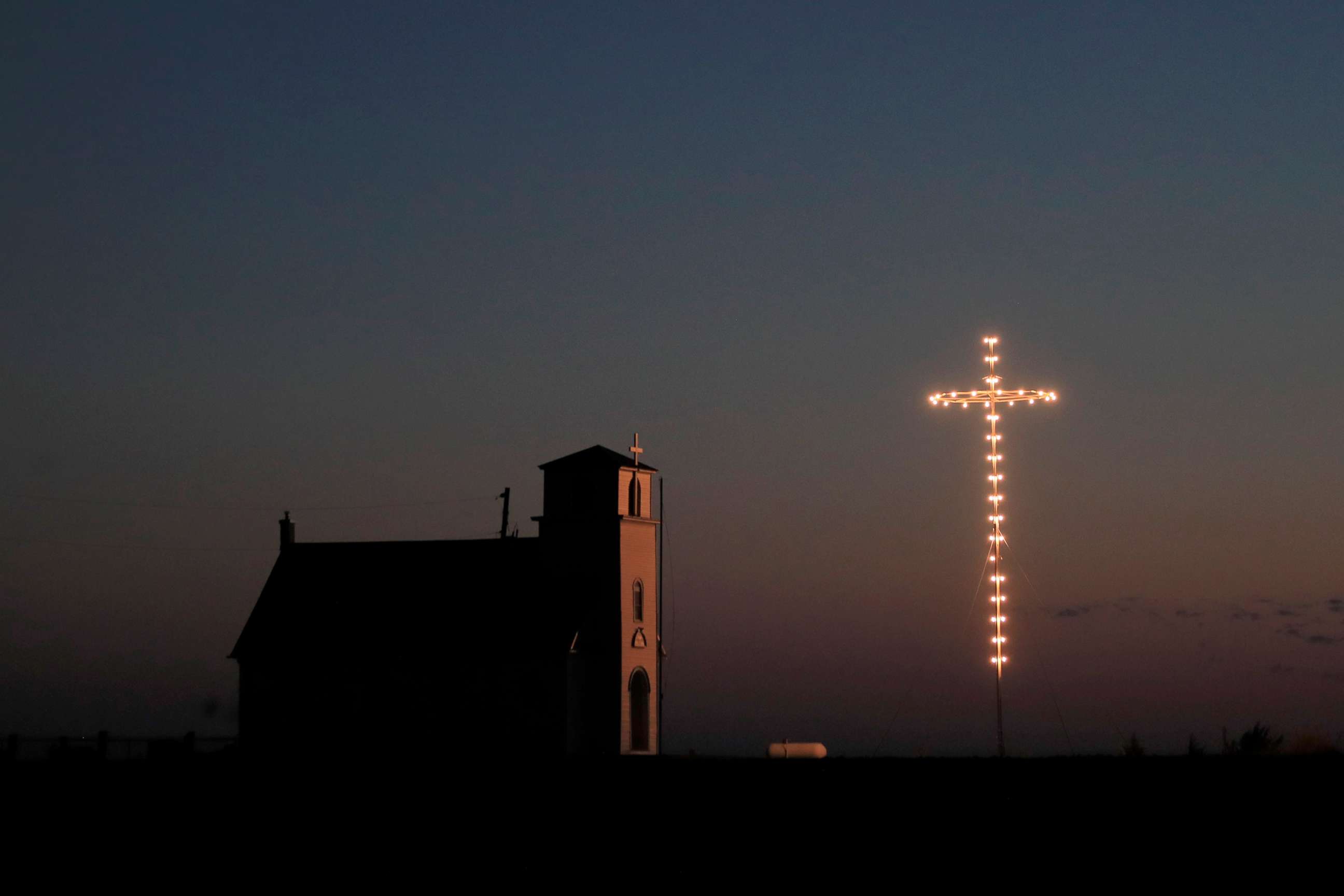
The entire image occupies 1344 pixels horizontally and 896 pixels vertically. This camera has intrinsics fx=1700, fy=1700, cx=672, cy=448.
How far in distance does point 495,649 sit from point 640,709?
4.75 metres

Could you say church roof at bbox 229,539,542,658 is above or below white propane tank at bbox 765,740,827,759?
above

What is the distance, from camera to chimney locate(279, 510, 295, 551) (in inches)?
2254

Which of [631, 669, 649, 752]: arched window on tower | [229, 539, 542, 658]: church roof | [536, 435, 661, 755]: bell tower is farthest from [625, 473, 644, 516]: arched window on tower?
[631, 669, 649, 752]: arched window on tower

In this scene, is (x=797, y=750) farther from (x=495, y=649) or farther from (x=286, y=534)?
(x=286, y=534)

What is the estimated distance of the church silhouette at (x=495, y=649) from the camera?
163 ft

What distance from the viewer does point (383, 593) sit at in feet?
176

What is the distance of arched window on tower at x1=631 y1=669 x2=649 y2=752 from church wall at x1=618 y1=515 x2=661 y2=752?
0.12 m

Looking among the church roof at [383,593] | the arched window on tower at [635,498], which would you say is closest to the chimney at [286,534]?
the church roof at [383,593]

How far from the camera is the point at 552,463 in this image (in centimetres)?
5122


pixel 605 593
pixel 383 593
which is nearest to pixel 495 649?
pixel 605 593

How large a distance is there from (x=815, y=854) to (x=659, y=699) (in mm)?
26919

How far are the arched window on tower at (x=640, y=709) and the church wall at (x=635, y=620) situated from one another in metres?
0.12

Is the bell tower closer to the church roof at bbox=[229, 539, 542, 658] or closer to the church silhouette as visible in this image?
the church silhouette

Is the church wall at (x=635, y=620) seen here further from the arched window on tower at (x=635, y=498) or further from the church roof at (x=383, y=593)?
the church roof at (x=383, y=593)
